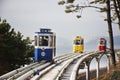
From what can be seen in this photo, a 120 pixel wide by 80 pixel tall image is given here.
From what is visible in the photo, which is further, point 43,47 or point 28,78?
point 43,47

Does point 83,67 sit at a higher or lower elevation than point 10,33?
lower

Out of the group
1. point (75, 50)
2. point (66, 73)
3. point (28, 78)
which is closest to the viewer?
point (28, 78)

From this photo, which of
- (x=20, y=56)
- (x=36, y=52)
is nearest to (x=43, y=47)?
(x=36, y=52)

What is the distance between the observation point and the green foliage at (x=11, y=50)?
29.4 metres

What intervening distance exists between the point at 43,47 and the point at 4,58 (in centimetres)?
510

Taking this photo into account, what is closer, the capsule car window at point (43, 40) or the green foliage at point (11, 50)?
the capsule car window at point (43, 40)

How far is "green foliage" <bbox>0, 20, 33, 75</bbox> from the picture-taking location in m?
29.4

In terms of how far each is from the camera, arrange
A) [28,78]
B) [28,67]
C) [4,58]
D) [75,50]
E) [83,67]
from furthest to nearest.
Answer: [75,50]
[4,58]
[83,67]
[28,67]
[28,78]

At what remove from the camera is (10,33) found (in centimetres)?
3244

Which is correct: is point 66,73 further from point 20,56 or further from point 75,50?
→ point 75,50

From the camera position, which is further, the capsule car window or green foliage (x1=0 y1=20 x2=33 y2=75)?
green foliage (x1=0 y1=20 x2=33 y2=75)

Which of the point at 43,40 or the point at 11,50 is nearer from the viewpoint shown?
the point at 43,40

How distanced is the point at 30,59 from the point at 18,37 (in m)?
2.60

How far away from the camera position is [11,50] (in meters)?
30.6
